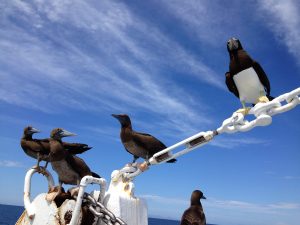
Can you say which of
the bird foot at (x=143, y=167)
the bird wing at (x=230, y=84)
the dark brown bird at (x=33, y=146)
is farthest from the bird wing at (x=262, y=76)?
the dark brown bird at (x=33, y=146)

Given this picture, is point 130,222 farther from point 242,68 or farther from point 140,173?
point 242,68

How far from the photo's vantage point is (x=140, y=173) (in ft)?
16.5

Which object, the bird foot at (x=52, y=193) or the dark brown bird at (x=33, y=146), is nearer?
the bird foot at (x=52, y=193)

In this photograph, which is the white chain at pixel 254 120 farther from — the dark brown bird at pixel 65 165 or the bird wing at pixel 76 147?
the bird wing at pixel 76 147

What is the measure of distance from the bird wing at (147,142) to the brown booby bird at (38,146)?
904 mm

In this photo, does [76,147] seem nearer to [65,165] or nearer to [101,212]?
[65,165]

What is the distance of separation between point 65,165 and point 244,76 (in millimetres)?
3191

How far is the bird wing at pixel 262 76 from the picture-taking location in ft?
21.4

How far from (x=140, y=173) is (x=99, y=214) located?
96cm

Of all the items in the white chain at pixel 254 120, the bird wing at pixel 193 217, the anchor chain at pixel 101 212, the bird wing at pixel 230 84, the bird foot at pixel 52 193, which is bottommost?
the anchor chain at pixel 101 212

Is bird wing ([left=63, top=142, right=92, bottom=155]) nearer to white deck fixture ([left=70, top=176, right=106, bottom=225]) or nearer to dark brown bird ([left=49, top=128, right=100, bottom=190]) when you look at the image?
dark brown bird ([left=49, top=128, right=100, bottom=190])

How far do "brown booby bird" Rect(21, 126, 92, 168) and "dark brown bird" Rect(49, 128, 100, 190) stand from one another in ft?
1.62

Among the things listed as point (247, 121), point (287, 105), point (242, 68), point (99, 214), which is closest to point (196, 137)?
point (247, 121)

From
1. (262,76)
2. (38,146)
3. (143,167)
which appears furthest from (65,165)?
(262,76)
